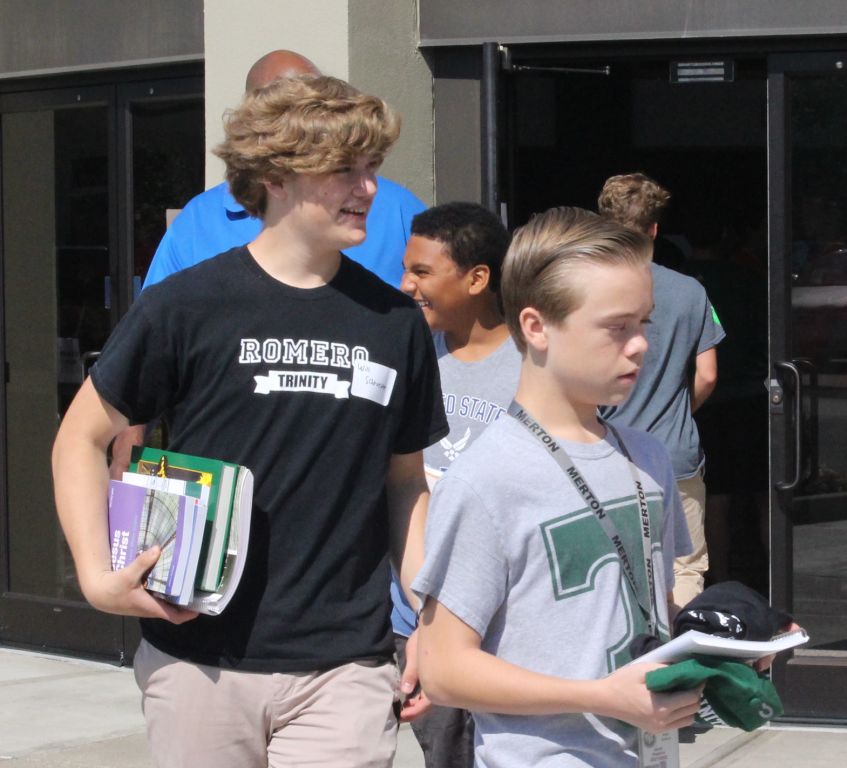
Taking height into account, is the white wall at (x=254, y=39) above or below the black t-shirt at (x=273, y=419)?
above

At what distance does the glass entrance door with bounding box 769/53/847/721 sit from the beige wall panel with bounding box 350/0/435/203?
4.15 ft

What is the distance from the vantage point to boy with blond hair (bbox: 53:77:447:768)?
8.20 ft

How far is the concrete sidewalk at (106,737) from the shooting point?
5.25m

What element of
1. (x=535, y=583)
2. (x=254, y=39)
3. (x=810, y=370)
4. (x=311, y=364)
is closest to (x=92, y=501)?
(x=311, y=364)

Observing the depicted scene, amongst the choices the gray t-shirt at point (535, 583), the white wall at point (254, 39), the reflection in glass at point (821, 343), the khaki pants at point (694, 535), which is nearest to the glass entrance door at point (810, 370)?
the reflection in glass at point (821, 343)

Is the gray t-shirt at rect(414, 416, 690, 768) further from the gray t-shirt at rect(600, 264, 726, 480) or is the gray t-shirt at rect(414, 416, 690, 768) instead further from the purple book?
the gray t-shirt at rect(600, 264, 726, 480)

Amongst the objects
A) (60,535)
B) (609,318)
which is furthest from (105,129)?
(609,318)

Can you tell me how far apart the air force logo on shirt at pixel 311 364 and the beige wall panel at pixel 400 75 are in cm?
301

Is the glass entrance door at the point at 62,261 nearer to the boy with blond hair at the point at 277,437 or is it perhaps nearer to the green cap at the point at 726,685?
the boy with blond hair at the point at 277,437

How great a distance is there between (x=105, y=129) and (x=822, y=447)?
3.31 metres

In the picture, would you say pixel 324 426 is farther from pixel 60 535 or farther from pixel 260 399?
pixel 60 535

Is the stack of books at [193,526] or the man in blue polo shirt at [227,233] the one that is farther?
the man in blue polo shirt at [227,233]

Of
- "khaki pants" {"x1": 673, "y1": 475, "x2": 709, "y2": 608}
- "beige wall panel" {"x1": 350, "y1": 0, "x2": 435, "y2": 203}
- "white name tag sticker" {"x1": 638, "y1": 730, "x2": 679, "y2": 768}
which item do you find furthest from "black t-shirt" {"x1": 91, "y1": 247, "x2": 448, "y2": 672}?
"beige wall panel" {"x1": 350, "y1": 0, "x2": 435, "y2": 203}

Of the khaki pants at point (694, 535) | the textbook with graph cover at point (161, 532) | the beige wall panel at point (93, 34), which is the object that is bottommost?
the khaki pants at point (694, 535)
